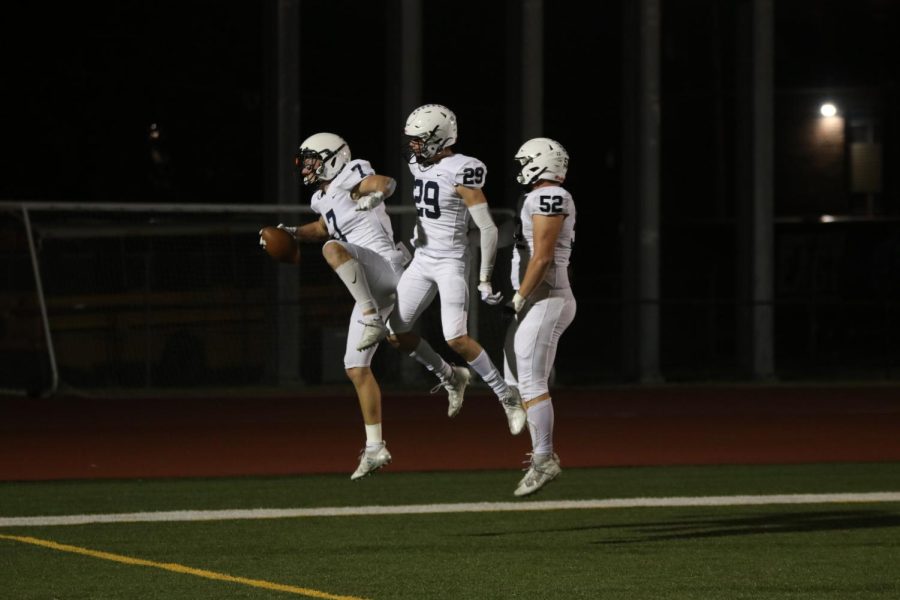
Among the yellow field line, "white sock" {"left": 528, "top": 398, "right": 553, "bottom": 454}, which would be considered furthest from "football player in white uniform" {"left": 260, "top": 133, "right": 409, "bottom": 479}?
the yellow field line

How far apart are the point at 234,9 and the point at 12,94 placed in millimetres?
7629

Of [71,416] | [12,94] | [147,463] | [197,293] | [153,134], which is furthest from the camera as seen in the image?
[153,134]

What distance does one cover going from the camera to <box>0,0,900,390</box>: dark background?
116ft

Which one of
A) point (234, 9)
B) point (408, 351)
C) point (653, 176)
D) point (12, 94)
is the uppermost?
point (234, 9)

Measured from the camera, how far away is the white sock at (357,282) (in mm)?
11195

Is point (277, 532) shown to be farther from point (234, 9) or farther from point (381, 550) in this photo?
point (234, 9)

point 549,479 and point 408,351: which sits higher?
point 408,351

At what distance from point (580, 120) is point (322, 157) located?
123 feet

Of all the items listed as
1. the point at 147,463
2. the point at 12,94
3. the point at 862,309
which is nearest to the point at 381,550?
the point at 147,463

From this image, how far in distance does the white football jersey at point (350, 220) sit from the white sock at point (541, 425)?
1.54 metres

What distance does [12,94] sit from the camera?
122 ft

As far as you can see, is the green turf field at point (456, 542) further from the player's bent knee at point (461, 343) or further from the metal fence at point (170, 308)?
the metal fence at point (170, 308)

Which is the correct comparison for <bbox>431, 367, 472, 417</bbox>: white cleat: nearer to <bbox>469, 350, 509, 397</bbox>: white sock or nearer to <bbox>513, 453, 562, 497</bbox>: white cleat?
<bbox>469, 350, 509, 397</bbox>: white sock

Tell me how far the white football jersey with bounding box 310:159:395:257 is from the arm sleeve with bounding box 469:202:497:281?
0.72m
